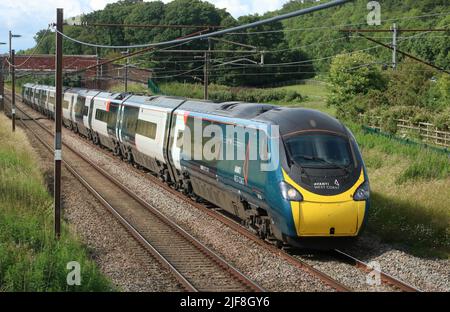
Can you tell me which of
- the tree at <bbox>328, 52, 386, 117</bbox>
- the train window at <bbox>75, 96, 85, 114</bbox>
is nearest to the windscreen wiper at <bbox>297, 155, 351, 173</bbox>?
the train window at <bbox>75, 96, 85, 114</bbox>

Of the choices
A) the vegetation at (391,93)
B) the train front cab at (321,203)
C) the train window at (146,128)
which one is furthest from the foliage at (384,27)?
the train front cab at (321,203)

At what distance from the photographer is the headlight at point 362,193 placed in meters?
12.3

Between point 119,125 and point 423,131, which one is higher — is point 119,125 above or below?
above

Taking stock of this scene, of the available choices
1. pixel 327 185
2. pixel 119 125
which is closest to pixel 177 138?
pixel 327 185

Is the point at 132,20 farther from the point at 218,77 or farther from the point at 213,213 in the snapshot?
the point at 213,213

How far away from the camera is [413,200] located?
1730cm

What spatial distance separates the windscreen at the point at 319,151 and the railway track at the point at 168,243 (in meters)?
2.45

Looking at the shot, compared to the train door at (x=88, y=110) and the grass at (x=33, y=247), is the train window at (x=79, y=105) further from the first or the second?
the grass at (x=33, y=247)

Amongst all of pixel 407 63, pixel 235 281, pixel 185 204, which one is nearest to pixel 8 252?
pixel 235 281

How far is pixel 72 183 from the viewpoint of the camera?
22.9 meters

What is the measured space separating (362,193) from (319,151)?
3.76 ft
